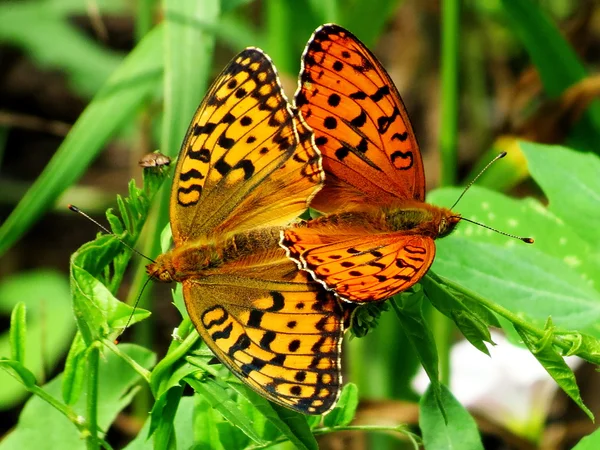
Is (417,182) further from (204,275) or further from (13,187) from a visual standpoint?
(13,187)

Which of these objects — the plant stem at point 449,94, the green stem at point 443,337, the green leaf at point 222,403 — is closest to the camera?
the green leaf at point 222,403

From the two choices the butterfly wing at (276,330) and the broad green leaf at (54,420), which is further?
the broad green leaf at (54,420)

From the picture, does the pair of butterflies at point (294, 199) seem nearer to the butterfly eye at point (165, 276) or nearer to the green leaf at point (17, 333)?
the butterfly eye at point (165, 276)

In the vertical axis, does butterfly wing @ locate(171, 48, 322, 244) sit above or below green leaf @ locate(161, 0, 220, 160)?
below

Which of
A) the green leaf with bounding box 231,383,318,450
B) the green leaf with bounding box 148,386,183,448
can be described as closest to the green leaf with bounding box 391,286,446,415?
the green leaf with bounding box 231,383,318,450

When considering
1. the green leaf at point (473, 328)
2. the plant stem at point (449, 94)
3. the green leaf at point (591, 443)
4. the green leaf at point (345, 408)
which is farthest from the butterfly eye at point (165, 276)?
the plant stem at point (449, 94)

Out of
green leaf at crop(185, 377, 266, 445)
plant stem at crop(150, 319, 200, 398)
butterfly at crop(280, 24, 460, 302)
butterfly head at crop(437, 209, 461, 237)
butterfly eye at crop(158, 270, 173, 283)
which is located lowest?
green leaf at crop(185, 377, 266, 445)

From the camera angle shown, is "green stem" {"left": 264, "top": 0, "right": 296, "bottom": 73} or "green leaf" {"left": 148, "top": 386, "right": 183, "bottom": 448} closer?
"green leaf" {"left": 148, "top": 386, "right": 183, "bottom": 448}

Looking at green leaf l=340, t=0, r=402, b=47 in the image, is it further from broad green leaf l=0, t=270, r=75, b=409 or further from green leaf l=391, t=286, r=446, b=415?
green leaf l=391, t=286, r=446, b=415
